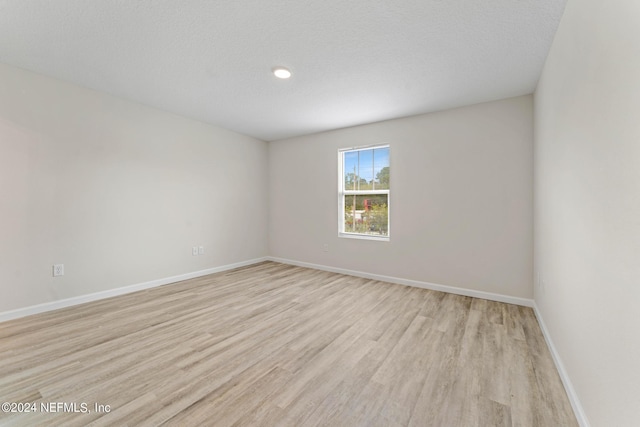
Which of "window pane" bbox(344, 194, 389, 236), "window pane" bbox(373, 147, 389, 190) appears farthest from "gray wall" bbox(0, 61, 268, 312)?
"window pane" bbox(373, 147, 389, 190)

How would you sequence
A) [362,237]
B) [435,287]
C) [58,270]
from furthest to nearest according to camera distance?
[362,237] → [435,287] → [58,270]

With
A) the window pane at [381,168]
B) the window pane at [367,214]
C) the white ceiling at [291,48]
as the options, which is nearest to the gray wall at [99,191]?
the white ceiling at [291,48]

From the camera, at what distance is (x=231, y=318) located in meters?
2.65

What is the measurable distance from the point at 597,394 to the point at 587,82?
1535 mm

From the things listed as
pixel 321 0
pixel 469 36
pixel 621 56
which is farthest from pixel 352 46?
pixel 621 56

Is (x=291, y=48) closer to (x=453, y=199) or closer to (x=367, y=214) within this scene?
(x=453, y=199)

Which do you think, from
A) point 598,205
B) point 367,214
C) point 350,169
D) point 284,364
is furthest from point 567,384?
point 350,169

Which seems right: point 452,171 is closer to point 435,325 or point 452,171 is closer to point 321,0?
point 435,325

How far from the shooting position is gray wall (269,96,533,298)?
3045mm

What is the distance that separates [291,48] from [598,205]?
2.29m

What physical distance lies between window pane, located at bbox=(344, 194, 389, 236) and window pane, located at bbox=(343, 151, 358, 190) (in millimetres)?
200

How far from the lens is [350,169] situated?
14.9 feet

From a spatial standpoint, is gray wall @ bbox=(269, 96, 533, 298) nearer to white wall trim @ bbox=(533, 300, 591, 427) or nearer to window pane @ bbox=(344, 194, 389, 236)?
window pane @ bbox=(344, 194, 389, 236)

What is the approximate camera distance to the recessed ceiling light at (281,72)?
253 cm
